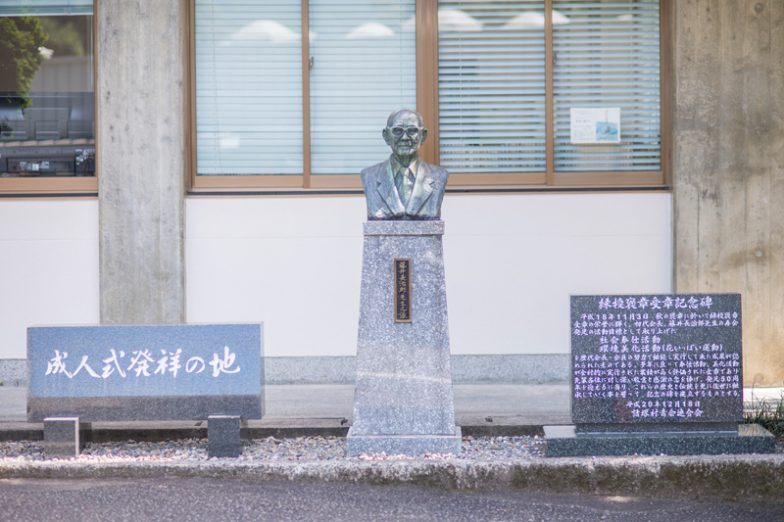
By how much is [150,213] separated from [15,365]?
6.85ft

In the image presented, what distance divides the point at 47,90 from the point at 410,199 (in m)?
5.10

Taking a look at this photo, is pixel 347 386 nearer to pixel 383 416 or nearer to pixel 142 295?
pixel 142 295

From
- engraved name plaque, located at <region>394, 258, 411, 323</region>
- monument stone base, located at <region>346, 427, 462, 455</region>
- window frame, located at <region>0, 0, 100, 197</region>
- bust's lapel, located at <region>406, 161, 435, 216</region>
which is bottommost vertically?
monument stone base, located at <region>346, 427, 462, 455</region>

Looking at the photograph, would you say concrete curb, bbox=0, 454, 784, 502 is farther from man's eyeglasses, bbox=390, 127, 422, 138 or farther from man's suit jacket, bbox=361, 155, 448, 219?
man's eyeglasses, bbox=390, 127, 422, 138

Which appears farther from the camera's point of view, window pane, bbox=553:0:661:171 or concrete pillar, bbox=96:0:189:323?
window pane, bbox=553:0:661:171

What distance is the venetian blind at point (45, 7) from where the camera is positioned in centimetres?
1127

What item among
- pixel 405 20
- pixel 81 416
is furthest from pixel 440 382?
pixel 405 20

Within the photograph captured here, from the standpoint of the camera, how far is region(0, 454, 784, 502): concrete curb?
755 centimetres

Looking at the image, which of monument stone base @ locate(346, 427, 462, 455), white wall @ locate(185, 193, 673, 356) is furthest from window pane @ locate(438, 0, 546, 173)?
monument stone base @ locate(346, 427, 462, 455)

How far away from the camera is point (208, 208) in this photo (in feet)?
36.7

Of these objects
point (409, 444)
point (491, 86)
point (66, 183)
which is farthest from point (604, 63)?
point (66, 183)

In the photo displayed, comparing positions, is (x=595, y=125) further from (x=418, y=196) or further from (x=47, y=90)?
(x=47, y=90)

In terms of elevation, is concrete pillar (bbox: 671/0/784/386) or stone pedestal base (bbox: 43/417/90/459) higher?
concrete pillar (bbox: 671/0/784/386)

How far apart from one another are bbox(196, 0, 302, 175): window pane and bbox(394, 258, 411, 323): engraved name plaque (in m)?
3.69
